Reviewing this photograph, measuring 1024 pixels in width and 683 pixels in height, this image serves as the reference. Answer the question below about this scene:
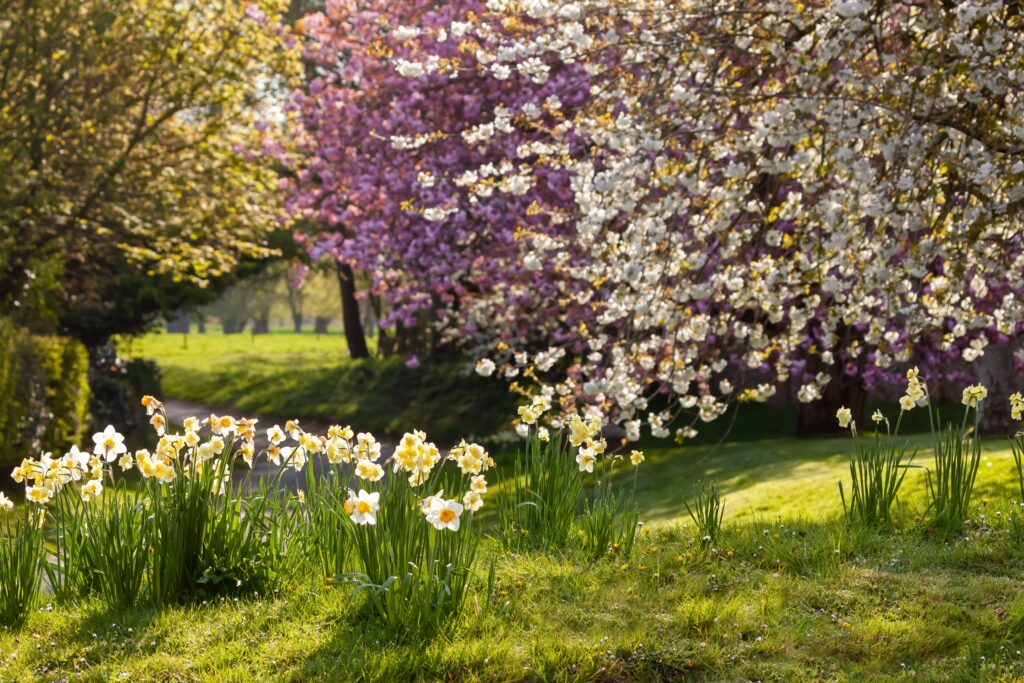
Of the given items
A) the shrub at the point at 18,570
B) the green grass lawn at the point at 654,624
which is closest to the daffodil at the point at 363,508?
the green grass lawn at the point at 654,624

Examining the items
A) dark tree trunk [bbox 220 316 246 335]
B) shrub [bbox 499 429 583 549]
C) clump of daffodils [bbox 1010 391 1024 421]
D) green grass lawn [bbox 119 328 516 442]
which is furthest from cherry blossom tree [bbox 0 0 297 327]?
dark tree trunk [bbox 220 316 246 335]

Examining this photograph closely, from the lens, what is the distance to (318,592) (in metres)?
5.34

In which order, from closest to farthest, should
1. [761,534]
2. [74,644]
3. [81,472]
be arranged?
[74,644], [81,472], [761,534]

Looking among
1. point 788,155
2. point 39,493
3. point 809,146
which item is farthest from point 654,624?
point 788,155

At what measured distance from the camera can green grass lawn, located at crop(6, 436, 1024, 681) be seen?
4.49m

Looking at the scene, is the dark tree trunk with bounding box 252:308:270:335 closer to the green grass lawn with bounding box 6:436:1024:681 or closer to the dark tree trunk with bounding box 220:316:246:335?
the dark tree trunk with bounding box 220:316:246:335

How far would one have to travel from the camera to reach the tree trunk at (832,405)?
15.5 m

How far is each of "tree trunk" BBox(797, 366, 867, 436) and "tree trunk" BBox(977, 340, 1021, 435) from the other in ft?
6.38

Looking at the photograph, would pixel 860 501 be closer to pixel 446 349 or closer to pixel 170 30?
pixel 170 30

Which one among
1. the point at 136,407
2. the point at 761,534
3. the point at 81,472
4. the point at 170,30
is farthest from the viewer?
the point at 136,407

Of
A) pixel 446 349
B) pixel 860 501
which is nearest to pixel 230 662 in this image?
pixel 860 501

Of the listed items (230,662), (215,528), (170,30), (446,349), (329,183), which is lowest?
(230,662)

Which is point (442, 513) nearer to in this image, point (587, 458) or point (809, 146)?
point (587, 458)

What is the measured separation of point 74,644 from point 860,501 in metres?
4.49
